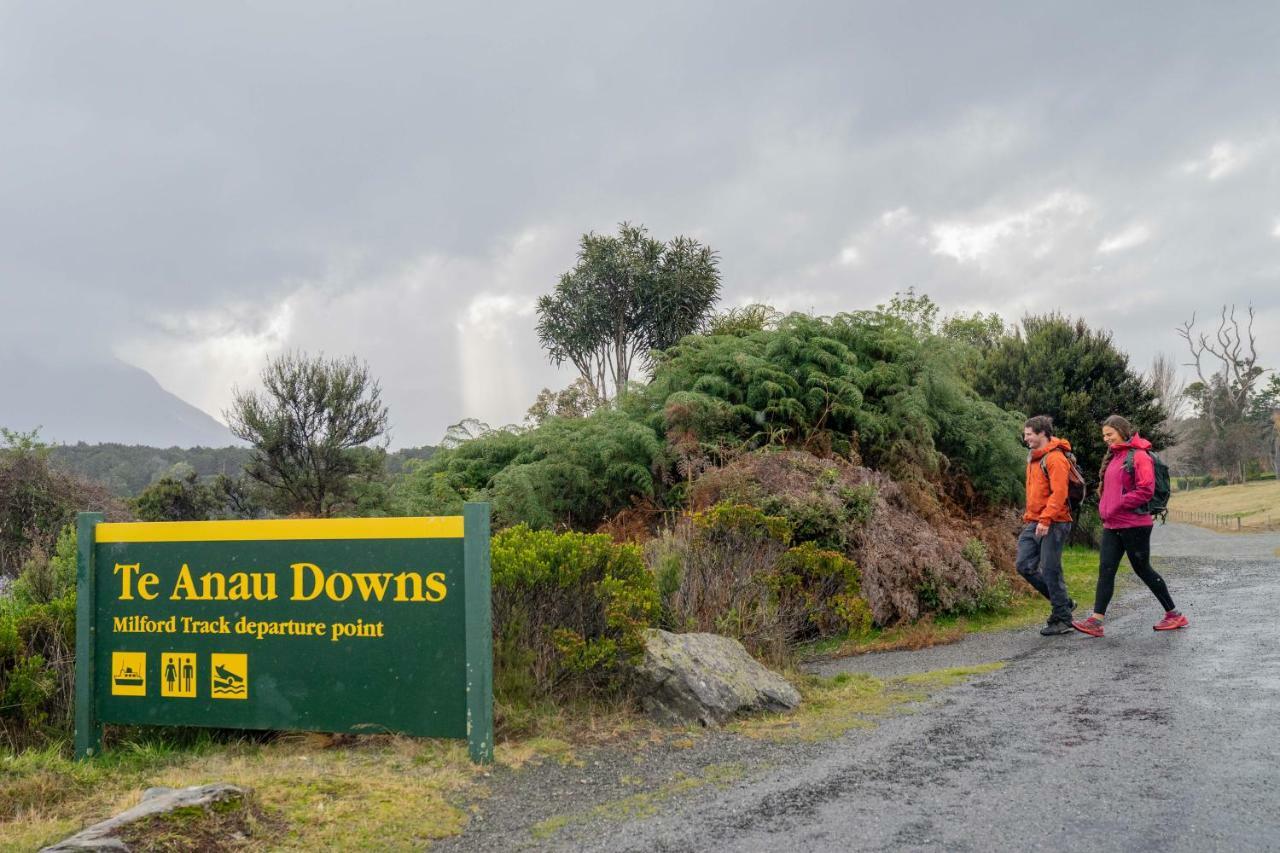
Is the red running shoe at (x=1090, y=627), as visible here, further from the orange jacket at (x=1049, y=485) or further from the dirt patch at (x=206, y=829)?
the dirt patch at (x=206, y=829)

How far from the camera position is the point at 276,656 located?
5199mm

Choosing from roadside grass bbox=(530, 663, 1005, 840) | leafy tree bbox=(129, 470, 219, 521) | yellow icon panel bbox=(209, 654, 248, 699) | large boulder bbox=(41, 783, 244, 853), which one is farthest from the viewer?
leafy tree bbox=(129, 470, 219, 521)

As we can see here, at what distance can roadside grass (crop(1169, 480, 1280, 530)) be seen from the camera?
32906mm

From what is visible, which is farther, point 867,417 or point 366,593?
point 867,417

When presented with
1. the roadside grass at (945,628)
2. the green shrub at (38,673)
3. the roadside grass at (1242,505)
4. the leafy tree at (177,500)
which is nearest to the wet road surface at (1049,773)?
the roadside grass at (945,628)

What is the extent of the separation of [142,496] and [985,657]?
111 feet

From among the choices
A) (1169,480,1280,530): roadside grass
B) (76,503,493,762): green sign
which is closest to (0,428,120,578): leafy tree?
(76,503,493,762): green sign

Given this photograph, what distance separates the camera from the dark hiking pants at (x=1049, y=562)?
7.84 metres

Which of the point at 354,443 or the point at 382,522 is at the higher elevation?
the point at 354,443

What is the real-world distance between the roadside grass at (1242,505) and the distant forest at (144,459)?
35408mm

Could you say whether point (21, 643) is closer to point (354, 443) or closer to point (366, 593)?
point (366, 593)

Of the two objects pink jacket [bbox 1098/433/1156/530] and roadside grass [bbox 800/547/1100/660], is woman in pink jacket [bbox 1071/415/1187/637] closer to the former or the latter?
pink jacket [bbox 1098/433/1156/530]

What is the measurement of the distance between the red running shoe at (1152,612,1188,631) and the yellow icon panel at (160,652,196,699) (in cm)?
747

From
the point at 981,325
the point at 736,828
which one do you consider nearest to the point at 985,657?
the point at 736,828
